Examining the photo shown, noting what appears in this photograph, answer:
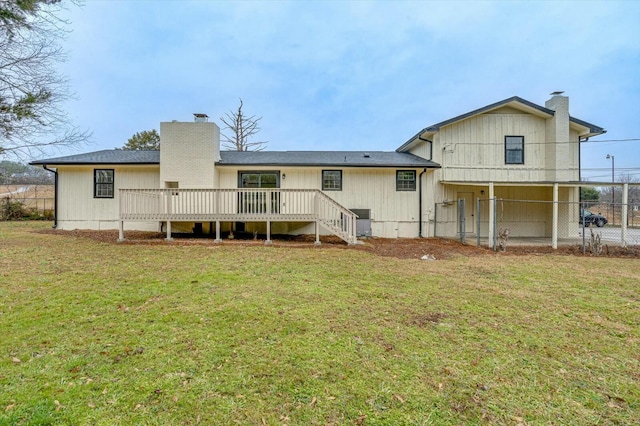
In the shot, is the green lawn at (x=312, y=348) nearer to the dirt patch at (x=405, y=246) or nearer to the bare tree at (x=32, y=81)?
the dirt patch at (x=405, y=246)

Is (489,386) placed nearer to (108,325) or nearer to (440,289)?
(440,289)

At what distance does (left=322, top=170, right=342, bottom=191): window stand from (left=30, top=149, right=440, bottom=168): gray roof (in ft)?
1.51

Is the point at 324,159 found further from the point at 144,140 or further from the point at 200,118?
the point at 144,140

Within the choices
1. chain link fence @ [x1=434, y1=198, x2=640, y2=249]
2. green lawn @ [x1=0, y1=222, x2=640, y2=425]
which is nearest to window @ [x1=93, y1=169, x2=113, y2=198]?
green lawn @ [x1=0, y1=222, x2=640, y2=425]

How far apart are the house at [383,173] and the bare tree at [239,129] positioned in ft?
51.6

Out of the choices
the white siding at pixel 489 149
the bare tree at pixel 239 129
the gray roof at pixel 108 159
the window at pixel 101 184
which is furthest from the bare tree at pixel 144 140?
the white siding at pixel 489 149

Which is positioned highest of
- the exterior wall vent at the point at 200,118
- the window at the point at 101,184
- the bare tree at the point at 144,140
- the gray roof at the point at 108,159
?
the bare tree at the point at 144,140

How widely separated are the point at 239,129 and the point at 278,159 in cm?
1720

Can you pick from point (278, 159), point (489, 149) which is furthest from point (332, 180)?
point (489, 149)

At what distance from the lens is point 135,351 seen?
3191 mm

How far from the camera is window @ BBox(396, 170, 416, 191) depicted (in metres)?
13.3

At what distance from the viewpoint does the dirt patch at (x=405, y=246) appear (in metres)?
9.59

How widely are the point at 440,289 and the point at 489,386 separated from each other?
2.98 metres

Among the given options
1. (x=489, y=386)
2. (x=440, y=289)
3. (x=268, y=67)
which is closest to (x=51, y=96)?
(x=440, y=289)
